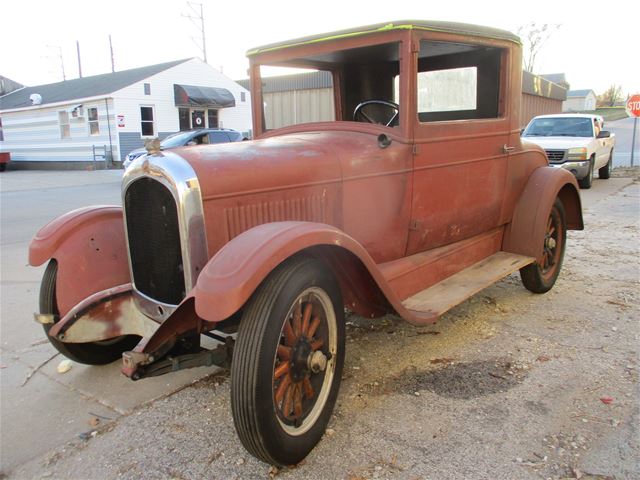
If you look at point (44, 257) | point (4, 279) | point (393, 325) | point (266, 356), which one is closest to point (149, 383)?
point (44, 257)

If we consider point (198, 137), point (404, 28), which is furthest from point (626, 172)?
point (404, 28)

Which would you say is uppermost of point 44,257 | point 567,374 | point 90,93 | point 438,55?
point 90,93

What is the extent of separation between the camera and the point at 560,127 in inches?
484

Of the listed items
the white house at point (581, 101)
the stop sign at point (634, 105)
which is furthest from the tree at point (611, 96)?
the stop sign at point (634, 105)

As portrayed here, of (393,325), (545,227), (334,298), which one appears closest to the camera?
(334,298)

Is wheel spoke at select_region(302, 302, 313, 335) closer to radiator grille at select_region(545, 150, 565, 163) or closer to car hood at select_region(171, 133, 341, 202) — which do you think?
car hood at select_region(171, 133, 341, 202)

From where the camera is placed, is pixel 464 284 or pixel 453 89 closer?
pixel 464 284

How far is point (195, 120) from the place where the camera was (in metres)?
21.3

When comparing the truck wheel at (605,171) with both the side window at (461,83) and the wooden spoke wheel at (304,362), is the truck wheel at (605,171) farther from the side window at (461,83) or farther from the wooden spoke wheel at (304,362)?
the wooden spoke wheel at (304,362)

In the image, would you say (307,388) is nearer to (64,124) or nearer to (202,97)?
(202,97)

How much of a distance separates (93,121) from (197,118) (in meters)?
4.02

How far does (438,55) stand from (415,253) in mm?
1673

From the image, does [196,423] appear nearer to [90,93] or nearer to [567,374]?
[567,374]

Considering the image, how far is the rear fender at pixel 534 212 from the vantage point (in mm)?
4039
